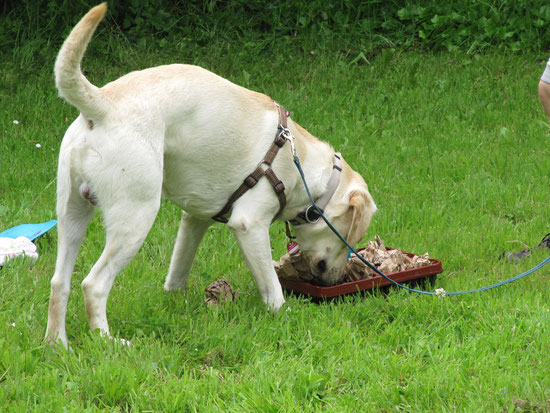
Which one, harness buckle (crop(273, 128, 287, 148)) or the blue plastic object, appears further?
the blue plastic object

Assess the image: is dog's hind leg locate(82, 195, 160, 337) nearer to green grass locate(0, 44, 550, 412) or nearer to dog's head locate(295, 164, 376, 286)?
green grass locate(0, 44, 550, 412)

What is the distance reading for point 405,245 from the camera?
19.5 feet

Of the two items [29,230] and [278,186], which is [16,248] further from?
[278,186]

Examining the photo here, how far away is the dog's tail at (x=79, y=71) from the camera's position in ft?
11.7

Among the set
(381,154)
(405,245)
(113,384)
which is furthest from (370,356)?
(381,154)

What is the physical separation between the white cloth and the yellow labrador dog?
1101 millimetres

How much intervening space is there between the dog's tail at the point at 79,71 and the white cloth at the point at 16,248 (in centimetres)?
182

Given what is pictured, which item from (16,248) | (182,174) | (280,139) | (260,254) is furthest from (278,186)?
(16,248)

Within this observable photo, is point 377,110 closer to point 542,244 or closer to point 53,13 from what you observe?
point 542,244

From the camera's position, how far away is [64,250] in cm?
398

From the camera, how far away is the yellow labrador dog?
3.76 m

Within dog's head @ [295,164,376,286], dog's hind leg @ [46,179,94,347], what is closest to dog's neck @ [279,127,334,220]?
dog's head @ [295,164,376,286]

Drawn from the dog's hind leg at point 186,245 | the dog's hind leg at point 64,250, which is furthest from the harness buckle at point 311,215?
the dog's hind leg at point 64,250

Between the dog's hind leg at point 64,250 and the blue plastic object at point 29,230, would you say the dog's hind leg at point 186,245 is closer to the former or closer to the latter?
the dog's hind leg at point 64,250
